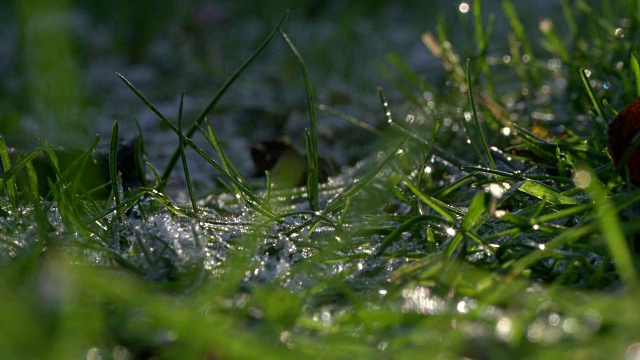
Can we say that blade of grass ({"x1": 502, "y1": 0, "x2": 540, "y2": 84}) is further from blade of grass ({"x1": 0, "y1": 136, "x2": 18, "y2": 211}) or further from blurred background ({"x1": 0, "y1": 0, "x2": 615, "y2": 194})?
blade of grass ({"x1": 0, "y1": 136, "x2": 18, "y2": 211})

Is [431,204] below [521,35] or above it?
below

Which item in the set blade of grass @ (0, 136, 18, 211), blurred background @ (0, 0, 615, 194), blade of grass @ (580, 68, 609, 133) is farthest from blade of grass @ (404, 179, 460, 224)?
blurred background @ (0, 0, 615, 194)

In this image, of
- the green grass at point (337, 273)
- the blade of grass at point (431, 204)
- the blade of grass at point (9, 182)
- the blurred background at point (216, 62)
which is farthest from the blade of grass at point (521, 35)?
the blade of grass at point (9, 182)

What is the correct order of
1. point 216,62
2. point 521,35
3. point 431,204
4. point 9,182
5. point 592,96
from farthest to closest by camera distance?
point 216,62
point 521,35
point 592,96
point 9,182
point 431,204

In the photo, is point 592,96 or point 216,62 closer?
point 592,96

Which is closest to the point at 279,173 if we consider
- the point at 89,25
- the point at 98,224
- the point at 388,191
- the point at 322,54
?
the point at 388,191

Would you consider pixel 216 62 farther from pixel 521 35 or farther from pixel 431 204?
pixel 431 204

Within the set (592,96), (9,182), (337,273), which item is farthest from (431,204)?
(9,182)

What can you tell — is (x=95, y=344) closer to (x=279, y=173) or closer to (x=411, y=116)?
(x=279, y=173)
